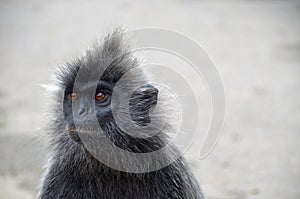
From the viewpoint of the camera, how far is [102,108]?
3.28 meters

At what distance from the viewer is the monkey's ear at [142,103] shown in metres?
3.36

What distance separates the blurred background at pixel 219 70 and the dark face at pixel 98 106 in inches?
23.0

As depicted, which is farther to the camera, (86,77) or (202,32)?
(202,32)

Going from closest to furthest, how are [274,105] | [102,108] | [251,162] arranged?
[102,108], [251,162], [274,105]

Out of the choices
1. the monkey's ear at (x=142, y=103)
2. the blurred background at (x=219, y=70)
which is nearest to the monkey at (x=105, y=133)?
the monkey's ear at (x=142, y=103)

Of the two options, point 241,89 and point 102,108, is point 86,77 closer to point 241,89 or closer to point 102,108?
point 102,108

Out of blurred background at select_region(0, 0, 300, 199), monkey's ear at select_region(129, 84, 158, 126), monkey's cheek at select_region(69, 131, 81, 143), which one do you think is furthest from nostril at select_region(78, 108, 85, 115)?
blurred background at select_region(0, 0, 300, 199)

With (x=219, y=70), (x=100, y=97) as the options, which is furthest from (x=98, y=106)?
(x=219, y=70)

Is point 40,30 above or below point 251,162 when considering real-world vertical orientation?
above

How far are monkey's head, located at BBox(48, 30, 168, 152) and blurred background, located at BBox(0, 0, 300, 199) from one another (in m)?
0.48

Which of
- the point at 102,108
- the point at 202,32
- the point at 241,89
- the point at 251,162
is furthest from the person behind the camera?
the point at 202,32

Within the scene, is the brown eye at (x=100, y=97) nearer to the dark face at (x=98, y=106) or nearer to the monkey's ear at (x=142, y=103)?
the dark face at (x=98, y=106)

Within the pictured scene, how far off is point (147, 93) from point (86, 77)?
341 millimetres

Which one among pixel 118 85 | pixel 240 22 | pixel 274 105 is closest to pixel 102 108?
pixel 118 85
